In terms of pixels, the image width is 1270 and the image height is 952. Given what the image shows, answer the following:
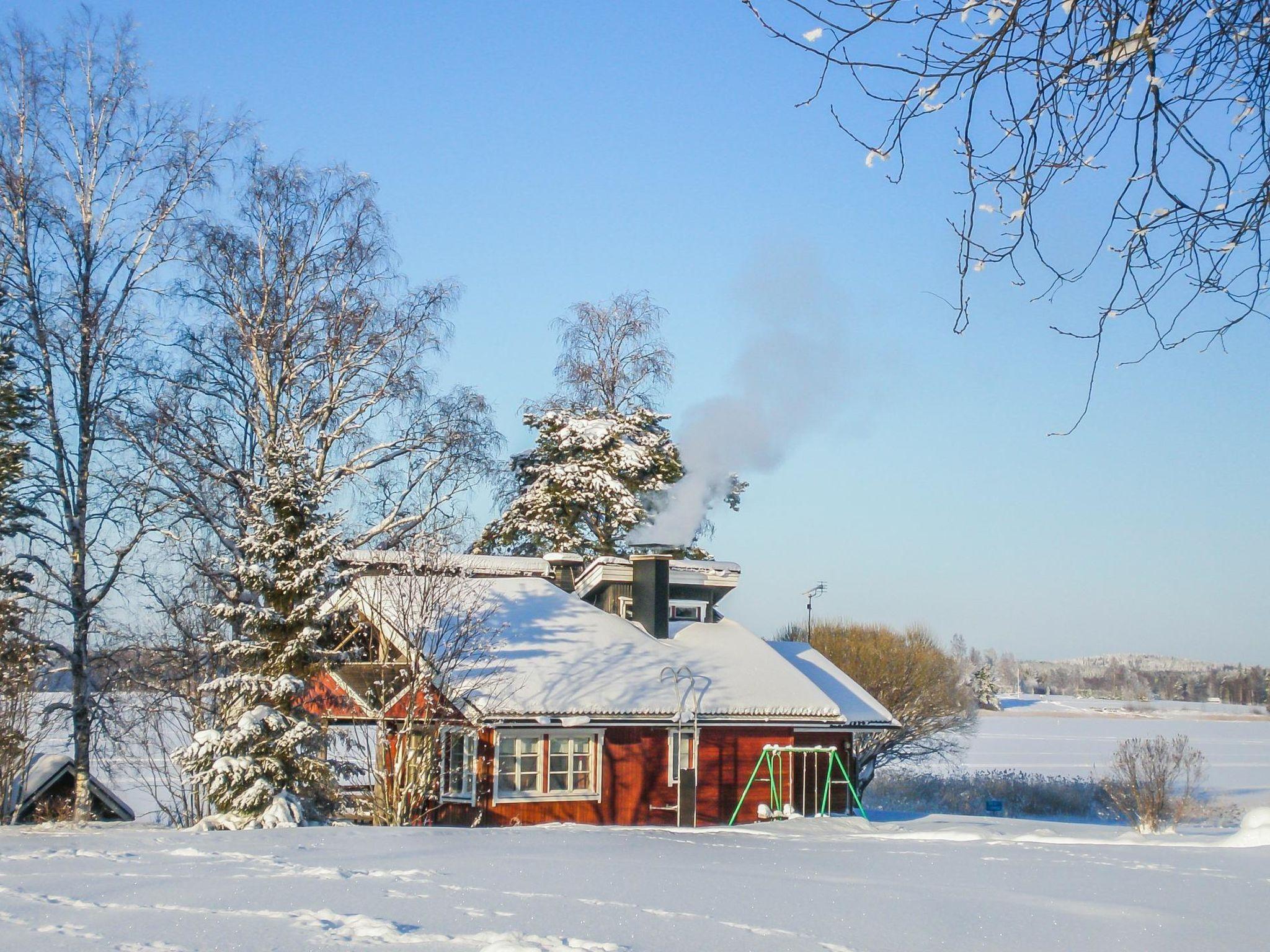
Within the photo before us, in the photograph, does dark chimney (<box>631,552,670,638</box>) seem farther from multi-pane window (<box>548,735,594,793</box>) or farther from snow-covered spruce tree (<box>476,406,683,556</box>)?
snow-covered spruce tree (<box>476,406,683,556</box>)

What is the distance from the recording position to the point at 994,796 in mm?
32656

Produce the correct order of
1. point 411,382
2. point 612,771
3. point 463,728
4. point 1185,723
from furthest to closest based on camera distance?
point 1185,723 < point 411,382 < point 612,771 < point 463,728

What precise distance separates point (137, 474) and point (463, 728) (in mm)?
6981

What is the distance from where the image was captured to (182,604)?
787 inches

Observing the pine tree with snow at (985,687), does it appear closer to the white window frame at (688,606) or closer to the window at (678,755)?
the white window frame at (688,606)

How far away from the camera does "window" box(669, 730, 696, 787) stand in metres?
20.0

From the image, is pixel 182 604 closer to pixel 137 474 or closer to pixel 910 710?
pixel 137 474

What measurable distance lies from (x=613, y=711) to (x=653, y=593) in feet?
15.7

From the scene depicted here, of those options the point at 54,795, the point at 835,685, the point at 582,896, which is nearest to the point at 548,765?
the point at 835,685

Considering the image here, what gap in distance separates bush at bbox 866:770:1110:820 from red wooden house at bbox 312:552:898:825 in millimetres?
10691

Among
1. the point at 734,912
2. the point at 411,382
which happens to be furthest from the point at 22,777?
the point at 734,912

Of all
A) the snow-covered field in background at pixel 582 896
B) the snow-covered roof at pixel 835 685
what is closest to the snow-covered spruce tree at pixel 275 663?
the snow-covered field in background at pixel 582 896

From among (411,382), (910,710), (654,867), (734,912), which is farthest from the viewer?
(910,710)

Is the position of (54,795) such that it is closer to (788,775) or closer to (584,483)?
(788,775)
